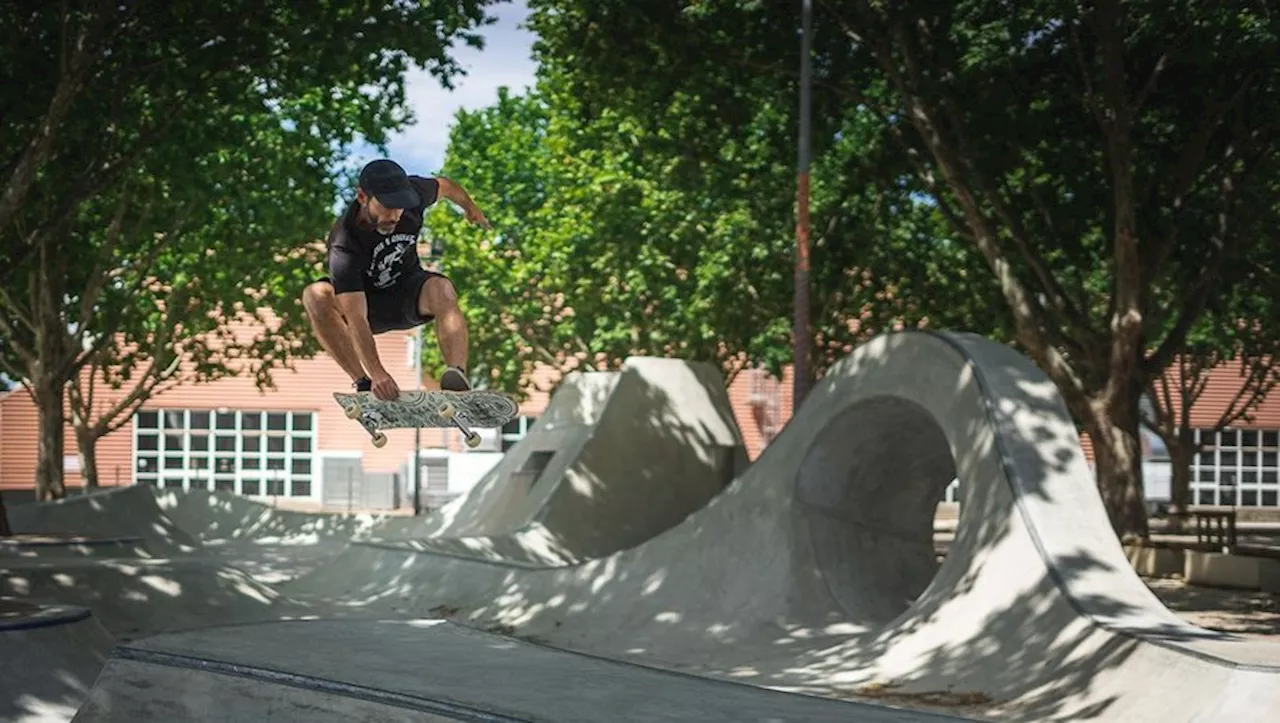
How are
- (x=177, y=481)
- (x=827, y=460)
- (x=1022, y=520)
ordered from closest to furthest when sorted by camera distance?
(x=1022, y=520) < (x=827, y=460) < (x=177, y=481)

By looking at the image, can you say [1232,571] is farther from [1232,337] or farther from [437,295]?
[437,295]

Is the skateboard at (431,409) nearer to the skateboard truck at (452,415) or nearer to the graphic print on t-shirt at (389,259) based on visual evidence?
the skateboard truck at (452,415)

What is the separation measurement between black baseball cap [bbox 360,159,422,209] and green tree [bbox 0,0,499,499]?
39.2 feet

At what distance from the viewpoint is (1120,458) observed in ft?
85.3

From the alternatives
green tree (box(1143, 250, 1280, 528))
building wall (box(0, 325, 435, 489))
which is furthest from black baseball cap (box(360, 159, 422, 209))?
building wall (box(0, 325, 435, 489))

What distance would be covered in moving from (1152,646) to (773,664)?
5.31 meters

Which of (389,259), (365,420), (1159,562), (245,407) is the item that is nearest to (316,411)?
(245,407)

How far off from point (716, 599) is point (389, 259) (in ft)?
39.5

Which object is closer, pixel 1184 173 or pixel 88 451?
pixel 1184 173

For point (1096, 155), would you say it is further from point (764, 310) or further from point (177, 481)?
point (177, 481)

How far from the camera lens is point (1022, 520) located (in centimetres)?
1681

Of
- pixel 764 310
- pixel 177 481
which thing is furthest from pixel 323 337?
pixel 177 481

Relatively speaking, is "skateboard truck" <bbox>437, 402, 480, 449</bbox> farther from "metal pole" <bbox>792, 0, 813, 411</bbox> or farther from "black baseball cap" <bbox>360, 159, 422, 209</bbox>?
"metal pole" <bbox>792, 0, 813, 411</bbox>

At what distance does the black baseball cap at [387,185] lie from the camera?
8781 mm
